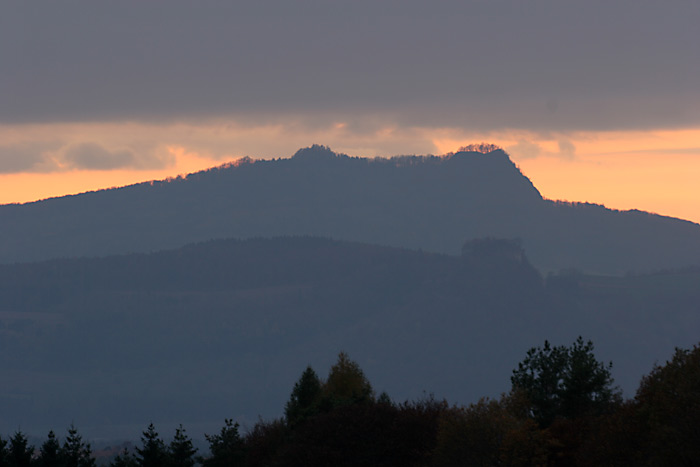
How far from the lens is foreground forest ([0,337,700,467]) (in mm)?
72688

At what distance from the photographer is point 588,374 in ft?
316

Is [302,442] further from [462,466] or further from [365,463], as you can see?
[462,466]

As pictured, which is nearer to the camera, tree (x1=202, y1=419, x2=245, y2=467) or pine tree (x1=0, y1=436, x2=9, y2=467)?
pine tree (x1=0, y1=436, x2=9, y2=467)

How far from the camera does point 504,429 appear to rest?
87.1 metres

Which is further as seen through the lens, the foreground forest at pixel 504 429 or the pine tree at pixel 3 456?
the pine tree at pixel 3 456

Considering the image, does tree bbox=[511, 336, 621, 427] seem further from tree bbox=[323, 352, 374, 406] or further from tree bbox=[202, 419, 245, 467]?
tree bbox=[202, 419, 245, 467]

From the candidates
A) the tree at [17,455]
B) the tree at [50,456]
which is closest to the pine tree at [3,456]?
the tree at [17,455]

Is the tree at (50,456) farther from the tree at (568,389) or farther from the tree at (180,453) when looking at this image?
the tree at (568,389)

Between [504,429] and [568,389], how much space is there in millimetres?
12108

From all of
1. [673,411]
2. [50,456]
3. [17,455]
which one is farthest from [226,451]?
[673,411]

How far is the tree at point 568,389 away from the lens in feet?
315

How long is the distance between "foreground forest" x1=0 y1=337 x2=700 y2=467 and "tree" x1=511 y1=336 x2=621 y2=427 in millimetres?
86

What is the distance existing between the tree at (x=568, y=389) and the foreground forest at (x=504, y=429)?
0.28 feet

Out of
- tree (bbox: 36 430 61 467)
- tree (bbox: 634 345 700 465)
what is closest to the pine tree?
tree (bbox: 36 430 61 467)
